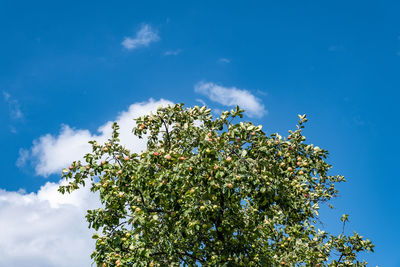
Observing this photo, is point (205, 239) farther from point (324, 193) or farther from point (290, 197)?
point (324, 193)

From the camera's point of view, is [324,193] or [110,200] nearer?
[110,200]

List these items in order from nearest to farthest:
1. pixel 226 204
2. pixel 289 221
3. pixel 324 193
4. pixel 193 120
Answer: pixel 226 204 < pixel 193 120 < pixel 289 221 < pixel 324 193

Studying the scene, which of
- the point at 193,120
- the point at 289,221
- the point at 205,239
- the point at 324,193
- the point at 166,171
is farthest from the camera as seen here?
the point at 324,193

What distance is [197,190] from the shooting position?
9844 millimetres

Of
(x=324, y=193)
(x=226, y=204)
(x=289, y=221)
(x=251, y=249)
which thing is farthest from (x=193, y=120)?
(x=324, y=193)

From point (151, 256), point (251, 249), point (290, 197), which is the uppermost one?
point (290, 197)

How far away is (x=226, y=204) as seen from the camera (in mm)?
11047

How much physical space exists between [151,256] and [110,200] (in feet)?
6.20

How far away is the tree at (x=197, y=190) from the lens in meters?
10.0

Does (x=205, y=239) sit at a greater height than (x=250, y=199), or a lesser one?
lesser

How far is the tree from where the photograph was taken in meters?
10.0

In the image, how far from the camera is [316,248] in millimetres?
15008

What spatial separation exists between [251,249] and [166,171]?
3.46 metres

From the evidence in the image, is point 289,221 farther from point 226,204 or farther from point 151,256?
point 151,256
